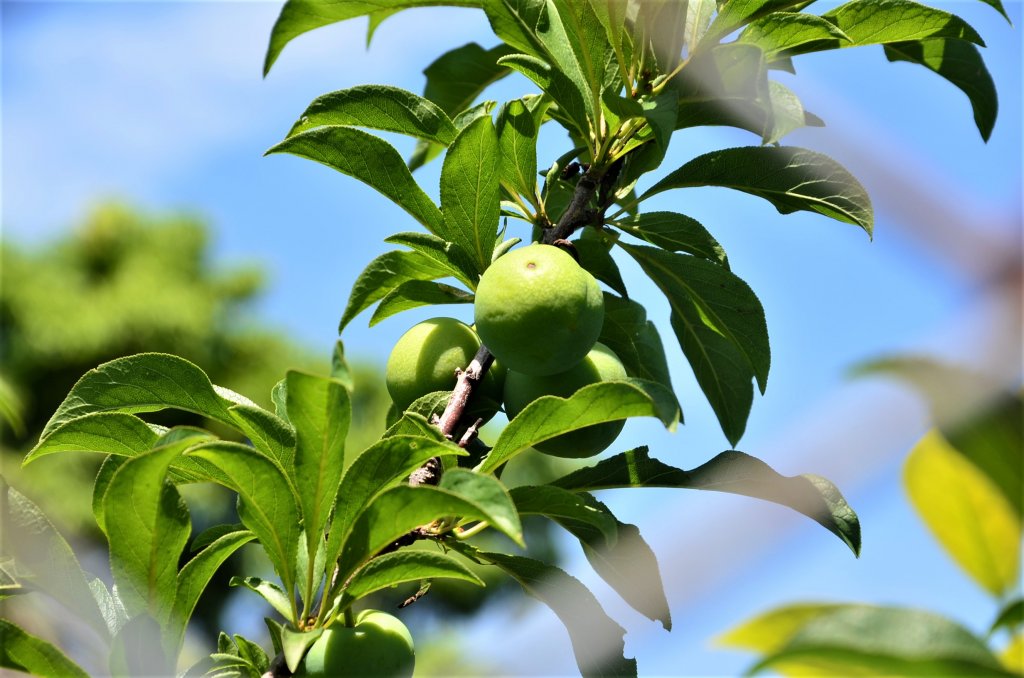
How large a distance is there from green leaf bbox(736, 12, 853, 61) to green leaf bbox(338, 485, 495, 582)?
0.55 m

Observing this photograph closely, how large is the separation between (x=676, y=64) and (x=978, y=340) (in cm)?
82

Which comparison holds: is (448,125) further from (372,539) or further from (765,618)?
(765,618)

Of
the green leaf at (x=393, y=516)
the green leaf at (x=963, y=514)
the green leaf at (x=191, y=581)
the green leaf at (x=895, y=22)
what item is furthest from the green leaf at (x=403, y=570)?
the green leaf at (x=895, y=22)

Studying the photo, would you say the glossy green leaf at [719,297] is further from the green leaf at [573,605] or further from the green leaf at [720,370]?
the green leaf at [573,605]

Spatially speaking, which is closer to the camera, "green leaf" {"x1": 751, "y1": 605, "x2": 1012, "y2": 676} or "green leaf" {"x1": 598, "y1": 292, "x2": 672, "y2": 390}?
"green leaf" {"x1": 751, "y1": 605, "x2": 1012, "y2": 676}

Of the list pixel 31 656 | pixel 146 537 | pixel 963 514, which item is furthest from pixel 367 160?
pixel 963 514

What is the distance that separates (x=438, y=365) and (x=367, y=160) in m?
0.22

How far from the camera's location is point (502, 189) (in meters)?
1.05

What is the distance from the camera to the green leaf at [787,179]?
3.04ft

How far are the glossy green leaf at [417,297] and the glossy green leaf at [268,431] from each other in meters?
0.23

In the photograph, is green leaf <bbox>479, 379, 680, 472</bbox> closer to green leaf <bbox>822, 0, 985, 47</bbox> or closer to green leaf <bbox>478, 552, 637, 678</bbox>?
green leaf <bbox>478, 552, 637, 678</bbox>

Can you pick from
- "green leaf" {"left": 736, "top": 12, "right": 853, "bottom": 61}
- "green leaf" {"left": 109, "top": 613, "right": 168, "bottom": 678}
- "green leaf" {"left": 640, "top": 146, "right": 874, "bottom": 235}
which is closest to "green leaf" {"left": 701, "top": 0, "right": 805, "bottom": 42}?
"green leaf" {"left": 736, "top": 12, "right": 853, "bottom": 61}

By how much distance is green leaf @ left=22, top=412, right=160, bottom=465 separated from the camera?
2.61 ft

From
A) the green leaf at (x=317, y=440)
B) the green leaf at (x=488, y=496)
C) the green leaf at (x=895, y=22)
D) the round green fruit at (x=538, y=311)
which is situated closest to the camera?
the green leaf at (x=488, y=496)
